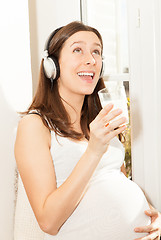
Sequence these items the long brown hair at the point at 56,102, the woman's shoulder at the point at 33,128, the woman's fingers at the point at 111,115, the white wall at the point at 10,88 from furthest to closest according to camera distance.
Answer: the white wall at the point at 10,88 < the long brown hair at the point at 56,102 < the woman's shoulder at the point at 33,128 < the woman's fingers at the point at 111,115

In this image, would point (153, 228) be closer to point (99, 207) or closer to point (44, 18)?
point (99, 207)

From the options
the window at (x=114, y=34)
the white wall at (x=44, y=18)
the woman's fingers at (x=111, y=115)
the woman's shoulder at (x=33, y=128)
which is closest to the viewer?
the woman's fingers at (x=111, y=115)

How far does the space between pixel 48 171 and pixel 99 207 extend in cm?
27

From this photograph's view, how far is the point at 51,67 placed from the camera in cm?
143

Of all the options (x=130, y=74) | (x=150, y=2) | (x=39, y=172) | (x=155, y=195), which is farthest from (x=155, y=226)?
(x=150, y=2)

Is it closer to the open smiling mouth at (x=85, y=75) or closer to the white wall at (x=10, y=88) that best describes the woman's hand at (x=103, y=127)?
the open smiling mouth at (x=85, y=75)

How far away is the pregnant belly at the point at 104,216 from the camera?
1.28 m

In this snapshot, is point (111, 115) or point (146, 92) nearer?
point (111, 115)

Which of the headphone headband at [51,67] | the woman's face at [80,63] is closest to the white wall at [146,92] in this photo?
the woman's face at [80,63]

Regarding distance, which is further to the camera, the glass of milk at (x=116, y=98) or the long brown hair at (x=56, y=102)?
the long brown hair at (x=56, y=102)

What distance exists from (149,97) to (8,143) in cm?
74

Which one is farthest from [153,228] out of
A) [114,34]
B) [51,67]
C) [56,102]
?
[114,34]

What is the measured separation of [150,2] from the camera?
154 centimetres

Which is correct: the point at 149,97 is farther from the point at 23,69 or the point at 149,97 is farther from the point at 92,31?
the point at 23,69
